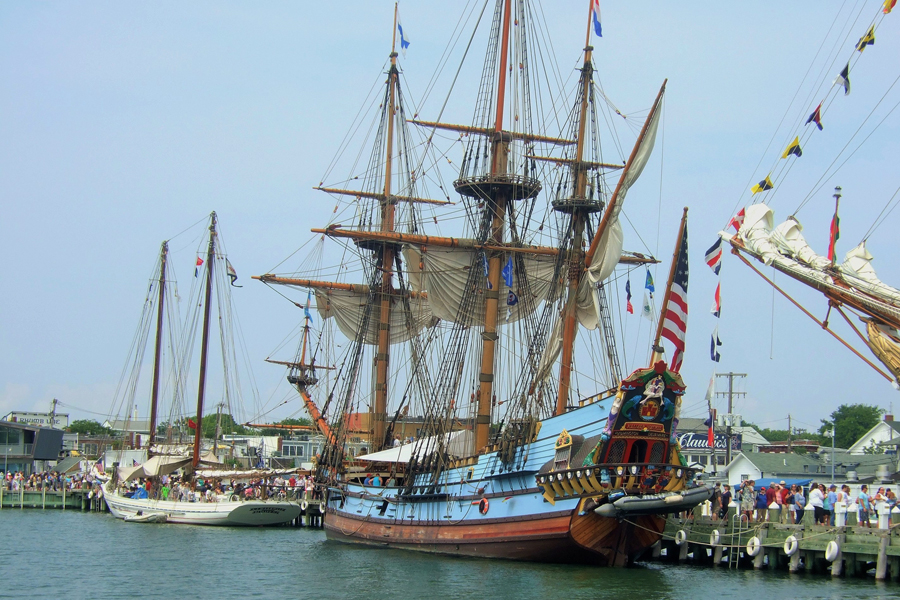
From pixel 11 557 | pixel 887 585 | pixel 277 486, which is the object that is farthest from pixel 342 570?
Result: pixel 277 486

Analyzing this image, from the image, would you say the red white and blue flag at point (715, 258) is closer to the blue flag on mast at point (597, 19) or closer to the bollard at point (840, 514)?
the bollard at point (840, 514)

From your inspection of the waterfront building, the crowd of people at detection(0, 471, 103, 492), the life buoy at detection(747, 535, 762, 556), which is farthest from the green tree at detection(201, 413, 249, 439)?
the life buoy at detection(747, 535, 762, 556)

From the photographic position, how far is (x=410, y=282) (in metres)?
46.4

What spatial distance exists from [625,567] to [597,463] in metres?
3.98

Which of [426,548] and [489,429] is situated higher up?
[489,429]

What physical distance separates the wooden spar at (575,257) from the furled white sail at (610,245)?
1.66 ft

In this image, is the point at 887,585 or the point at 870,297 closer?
the point at 870,297

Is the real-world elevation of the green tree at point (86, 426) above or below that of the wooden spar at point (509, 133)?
below

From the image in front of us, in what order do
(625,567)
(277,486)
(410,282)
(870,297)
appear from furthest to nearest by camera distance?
(277,486) → (410,282) → (625,567) → (870,297)

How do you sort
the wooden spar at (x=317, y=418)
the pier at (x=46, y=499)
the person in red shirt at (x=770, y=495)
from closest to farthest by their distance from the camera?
the person in red shirt at (x=770, y=495)
the wooden spar at (x=317, y=418)
the pier at (x=46, y=499)

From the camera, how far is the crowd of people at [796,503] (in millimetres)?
28377

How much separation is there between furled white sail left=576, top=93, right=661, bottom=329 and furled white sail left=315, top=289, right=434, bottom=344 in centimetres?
1397

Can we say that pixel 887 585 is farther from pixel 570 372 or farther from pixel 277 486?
pixel 277 486

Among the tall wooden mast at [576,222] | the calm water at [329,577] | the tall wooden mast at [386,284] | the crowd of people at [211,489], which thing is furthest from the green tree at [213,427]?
the tall wooden mast at [576,222]
